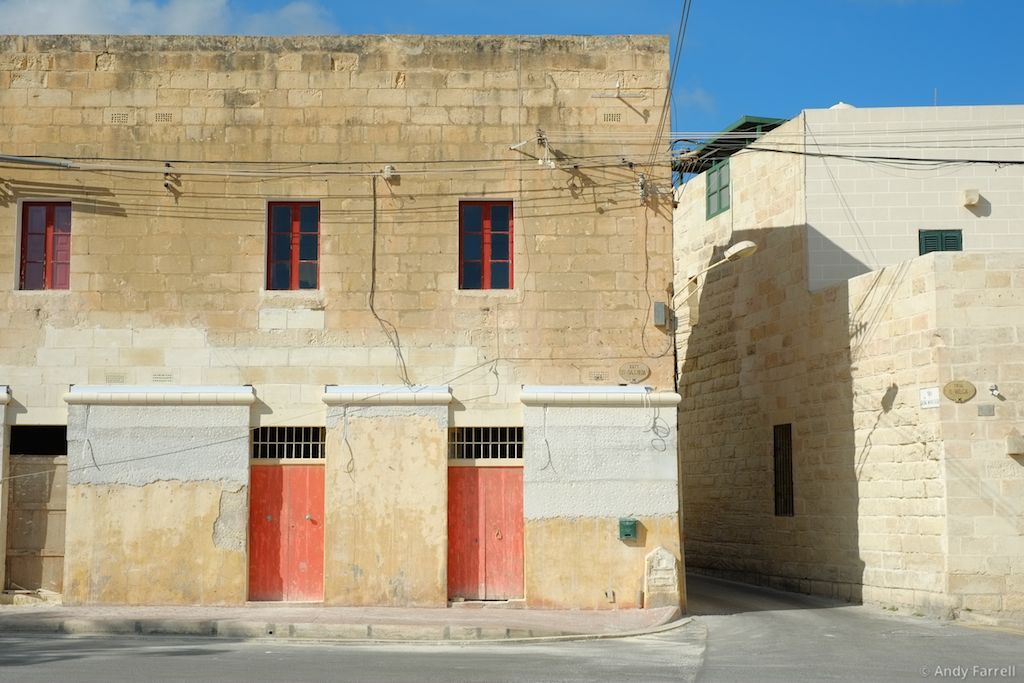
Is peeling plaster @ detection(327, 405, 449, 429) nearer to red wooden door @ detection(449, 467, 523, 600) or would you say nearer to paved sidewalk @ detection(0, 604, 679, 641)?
red wooden door @ detection(449, 467, 523, 600)

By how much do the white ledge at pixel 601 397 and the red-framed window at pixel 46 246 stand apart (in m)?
6.70

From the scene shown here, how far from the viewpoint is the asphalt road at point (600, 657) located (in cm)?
1026

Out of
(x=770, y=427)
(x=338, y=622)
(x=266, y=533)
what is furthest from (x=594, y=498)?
(x=770, y=427)

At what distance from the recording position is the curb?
13539 mm

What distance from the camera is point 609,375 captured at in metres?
16.0

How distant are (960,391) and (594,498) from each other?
4995 millimetres

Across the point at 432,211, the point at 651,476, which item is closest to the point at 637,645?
the point at 651,476

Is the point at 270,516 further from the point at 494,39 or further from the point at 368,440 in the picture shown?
the point at 494,39

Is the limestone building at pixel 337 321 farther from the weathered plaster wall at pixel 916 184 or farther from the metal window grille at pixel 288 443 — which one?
the weathered plaster wall at pixel 916 184

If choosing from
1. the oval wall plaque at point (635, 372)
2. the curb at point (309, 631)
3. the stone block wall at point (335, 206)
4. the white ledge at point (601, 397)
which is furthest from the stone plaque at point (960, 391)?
the curb at point (309, 631)

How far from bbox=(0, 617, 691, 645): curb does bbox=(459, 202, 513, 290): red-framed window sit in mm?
4930

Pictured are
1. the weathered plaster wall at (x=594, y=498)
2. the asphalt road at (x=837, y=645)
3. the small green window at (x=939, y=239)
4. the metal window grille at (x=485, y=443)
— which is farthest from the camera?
the small green window at (x=939, y=239)

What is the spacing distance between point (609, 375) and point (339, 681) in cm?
720

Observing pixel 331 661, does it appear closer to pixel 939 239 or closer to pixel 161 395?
pixel 161 395
